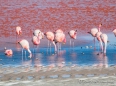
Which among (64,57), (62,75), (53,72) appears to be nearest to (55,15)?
(64,57)

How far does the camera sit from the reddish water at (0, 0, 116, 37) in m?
24.7

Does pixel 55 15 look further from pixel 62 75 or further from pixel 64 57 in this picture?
pixel 62 75

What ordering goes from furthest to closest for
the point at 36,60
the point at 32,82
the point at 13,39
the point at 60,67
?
the point at 13,39 → the point at 36,60 → the point at 60,67 → the point at 32,82

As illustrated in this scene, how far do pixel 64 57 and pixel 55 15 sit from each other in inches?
582

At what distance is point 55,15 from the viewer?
29.6 m

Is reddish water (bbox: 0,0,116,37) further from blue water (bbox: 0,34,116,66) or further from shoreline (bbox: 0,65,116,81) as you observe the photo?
shoreline (bbox: 0,65,116,81)

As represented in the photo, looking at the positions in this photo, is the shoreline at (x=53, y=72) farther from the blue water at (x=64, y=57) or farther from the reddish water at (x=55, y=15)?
the reddish water at (x=55, y=15)

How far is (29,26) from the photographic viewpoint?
81.7ft

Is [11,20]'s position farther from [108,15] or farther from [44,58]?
[44,58]

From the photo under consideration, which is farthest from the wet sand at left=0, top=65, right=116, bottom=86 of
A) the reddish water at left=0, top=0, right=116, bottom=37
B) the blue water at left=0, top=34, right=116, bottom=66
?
the reddish water at left=0, top=0, right=116, bottom=37

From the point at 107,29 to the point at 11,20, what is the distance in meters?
6.34

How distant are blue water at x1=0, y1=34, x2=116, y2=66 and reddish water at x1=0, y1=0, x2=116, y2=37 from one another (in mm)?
5387

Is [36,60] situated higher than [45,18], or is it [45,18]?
[45,18]

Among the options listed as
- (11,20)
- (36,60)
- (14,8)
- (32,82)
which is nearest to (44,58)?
(36,60)
